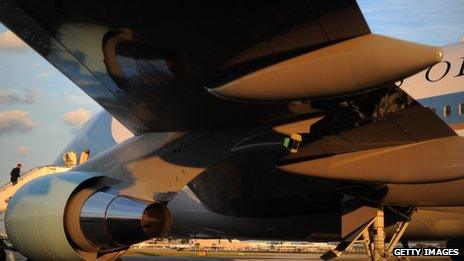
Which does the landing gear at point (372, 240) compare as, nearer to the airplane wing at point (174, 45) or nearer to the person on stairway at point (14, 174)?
the airplane wing at point (174, 45)

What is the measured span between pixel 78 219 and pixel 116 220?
0.67 meters

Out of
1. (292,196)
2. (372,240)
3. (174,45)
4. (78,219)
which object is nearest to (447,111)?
(372,240)

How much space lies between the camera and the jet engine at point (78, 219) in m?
8.59

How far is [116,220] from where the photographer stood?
8500 mm

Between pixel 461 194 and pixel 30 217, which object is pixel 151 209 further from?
pixel 461 194

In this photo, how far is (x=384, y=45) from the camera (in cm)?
519

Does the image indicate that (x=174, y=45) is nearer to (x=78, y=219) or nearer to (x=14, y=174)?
(x=78, y=219)

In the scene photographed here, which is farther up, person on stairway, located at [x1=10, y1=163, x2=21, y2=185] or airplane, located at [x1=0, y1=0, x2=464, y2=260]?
person on stairway, located at [x1=10, y1=163, x2=21, y2=185]

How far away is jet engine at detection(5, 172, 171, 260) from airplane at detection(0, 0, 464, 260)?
2 cm

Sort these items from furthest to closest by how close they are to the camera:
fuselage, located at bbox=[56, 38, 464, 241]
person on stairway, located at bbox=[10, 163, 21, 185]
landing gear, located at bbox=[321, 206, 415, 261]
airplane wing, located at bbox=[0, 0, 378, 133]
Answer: person on stairway, located at bbox=[10, 163, 21, 185] < fuselage, located at bbox=[56, 38, 464, 241] < landing gear, located at bbox=[321, 206, 415, 261] < airplane wing, located at bbox=[0, 0, 378, 133]

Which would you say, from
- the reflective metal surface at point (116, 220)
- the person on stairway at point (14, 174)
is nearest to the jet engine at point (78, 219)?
the reflective metal surface at point (116, 220)

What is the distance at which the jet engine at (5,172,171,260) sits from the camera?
859 cm

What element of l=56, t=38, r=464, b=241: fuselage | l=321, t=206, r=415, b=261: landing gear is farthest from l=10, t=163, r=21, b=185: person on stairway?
l=321, t=206, r=415, b=261: landing gear

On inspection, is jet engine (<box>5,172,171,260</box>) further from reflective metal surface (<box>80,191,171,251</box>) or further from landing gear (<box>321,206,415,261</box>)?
landing gear (<box>321,206,415,261</box>)
